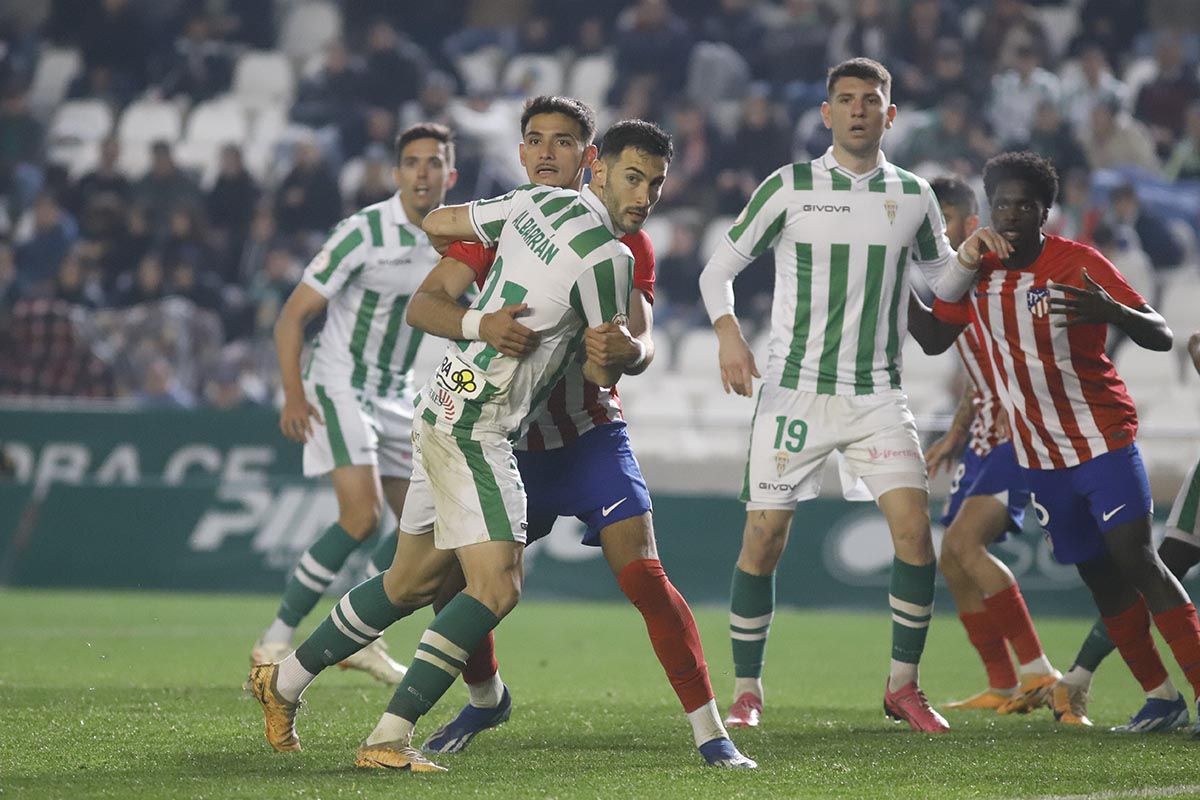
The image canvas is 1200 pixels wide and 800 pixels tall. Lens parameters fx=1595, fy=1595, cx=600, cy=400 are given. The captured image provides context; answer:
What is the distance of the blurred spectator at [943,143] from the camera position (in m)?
15.1

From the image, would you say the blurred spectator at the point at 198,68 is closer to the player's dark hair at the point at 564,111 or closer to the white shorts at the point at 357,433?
the white shorts at the point at 357,433

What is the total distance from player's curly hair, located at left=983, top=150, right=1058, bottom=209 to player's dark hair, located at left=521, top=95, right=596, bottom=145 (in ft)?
5.24

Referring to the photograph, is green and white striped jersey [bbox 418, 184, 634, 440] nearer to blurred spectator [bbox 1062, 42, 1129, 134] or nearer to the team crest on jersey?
the team crest on jersey

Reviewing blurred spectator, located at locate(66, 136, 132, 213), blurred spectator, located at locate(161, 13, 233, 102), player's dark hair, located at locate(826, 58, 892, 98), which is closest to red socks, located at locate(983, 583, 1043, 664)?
player's dark hair, located at locate(826, 58, 892, 98)

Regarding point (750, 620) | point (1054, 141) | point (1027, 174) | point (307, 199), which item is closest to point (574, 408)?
point (750, 620)

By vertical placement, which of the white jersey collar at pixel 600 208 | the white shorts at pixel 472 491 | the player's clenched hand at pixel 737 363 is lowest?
the white shorts at pixel 472 491

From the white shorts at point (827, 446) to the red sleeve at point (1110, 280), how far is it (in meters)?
0.88

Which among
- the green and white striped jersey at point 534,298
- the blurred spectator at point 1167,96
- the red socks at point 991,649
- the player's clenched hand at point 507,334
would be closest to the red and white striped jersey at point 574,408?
the green and white striped jersey at point 534,298

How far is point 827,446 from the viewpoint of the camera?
20.8 ft

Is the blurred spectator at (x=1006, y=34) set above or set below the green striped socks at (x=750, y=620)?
above

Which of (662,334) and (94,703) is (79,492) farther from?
(94,703)

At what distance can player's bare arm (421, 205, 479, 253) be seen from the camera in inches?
203

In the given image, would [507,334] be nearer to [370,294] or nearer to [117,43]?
[370,294]

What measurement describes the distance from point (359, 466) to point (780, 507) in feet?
7.70
